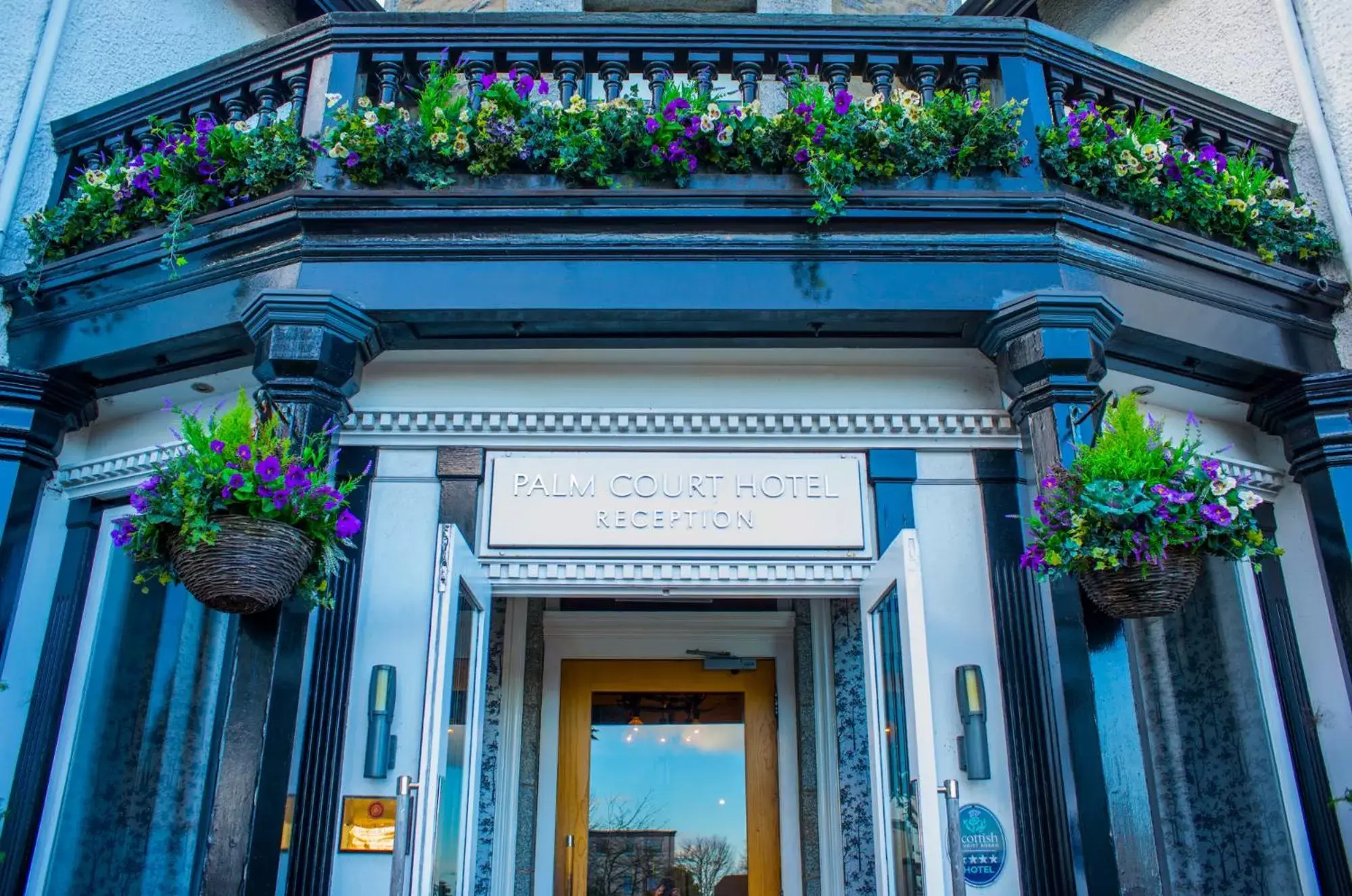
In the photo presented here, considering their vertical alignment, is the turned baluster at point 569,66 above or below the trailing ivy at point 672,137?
above

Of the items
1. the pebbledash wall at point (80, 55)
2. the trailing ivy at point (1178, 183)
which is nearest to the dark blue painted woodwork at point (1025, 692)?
the trailing ivy at point (1178, 183)

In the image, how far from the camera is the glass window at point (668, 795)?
5848 mm

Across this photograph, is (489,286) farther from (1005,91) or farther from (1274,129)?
(1274,129)

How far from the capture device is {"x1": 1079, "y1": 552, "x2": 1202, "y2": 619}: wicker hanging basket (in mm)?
3131

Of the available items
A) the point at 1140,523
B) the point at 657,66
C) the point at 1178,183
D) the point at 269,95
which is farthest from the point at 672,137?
the point at 1140,523

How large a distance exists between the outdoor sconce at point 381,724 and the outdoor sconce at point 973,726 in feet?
6.98

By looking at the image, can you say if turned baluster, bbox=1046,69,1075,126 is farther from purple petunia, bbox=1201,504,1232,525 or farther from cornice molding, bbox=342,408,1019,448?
purple petunia, bbox=1201,504,1232,525

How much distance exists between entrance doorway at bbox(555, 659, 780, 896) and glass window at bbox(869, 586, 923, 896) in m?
2.36

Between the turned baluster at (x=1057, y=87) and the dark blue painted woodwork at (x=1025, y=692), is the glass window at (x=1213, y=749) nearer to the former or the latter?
the dark blue painted woodwork at (x=1025, y=692)

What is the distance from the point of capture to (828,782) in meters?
5.33

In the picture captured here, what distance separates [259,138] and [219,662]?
87.4 inches

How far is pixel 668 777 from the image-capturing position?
6.03 m

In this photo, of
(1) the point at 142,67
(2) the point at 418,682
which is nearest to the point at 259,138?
(1) the point at 142,67

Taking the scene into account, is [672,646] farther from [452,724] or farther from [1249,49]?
[1249,49]
